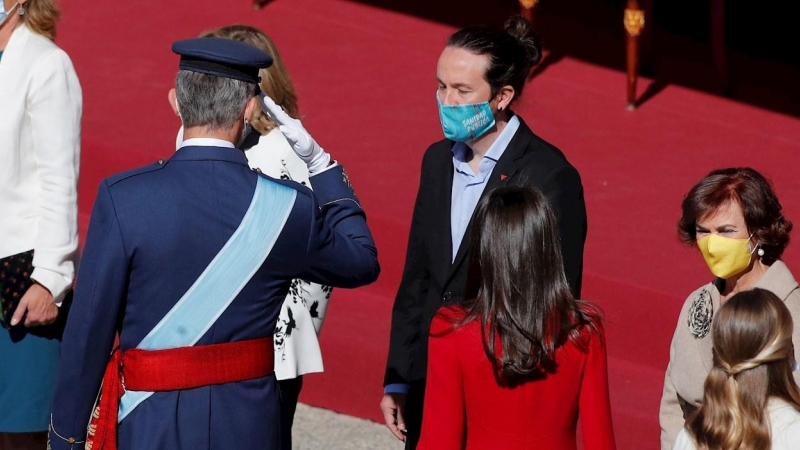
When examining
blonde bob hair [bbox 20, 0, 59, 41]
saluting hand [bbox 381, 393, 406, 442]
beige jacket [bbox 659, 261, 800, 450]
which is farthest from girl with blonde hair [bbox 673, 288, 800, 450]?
blonde bob hair [bbox 20, 0, 59, 41]

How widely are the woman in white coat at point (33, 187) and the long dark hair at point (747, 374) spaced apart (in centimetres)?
188

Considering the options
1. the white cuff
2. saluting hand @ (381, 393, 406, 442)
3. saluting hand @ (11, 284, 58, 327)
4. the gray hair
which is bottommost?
saluting hand @ (381, 393, 406, 442)

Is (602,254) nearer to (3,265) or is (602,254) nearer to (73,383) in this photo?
(3,265)

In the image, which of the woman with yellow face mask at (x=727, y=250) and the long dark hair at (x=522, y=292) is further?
the woman with yellow face mask at (x=727, y=250)

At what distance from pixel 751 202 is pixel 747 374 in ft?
2.30

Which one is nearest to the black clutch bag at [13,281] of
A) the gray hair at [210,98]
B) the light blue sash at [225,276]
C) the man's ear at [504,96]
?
the light blue sash at [225,276]

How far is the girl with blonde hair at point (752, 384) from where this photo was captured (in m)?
2.64

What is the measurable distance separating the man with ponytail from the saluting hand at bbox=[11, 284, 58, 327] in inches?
38.2

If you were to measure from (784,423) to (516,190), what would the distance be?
27.6 inches

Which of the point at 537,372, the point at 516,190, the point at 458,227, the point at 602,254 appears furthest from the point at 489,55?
the point at 602,254

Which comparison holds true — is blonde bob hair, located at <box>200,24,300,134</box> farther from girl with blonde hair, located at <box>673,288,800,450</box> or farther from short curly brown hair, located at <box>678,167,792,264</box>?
girl with blonde hair, located at <box>673,288,800,450</box>

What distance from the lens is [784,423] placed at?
104 inches

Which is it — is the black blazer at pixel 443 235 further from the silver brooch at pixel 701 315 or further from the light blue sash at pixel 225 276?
the light blue sash at pixel 225 276

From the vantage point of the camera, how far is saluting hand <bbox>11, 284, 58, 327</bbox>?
146 inches
